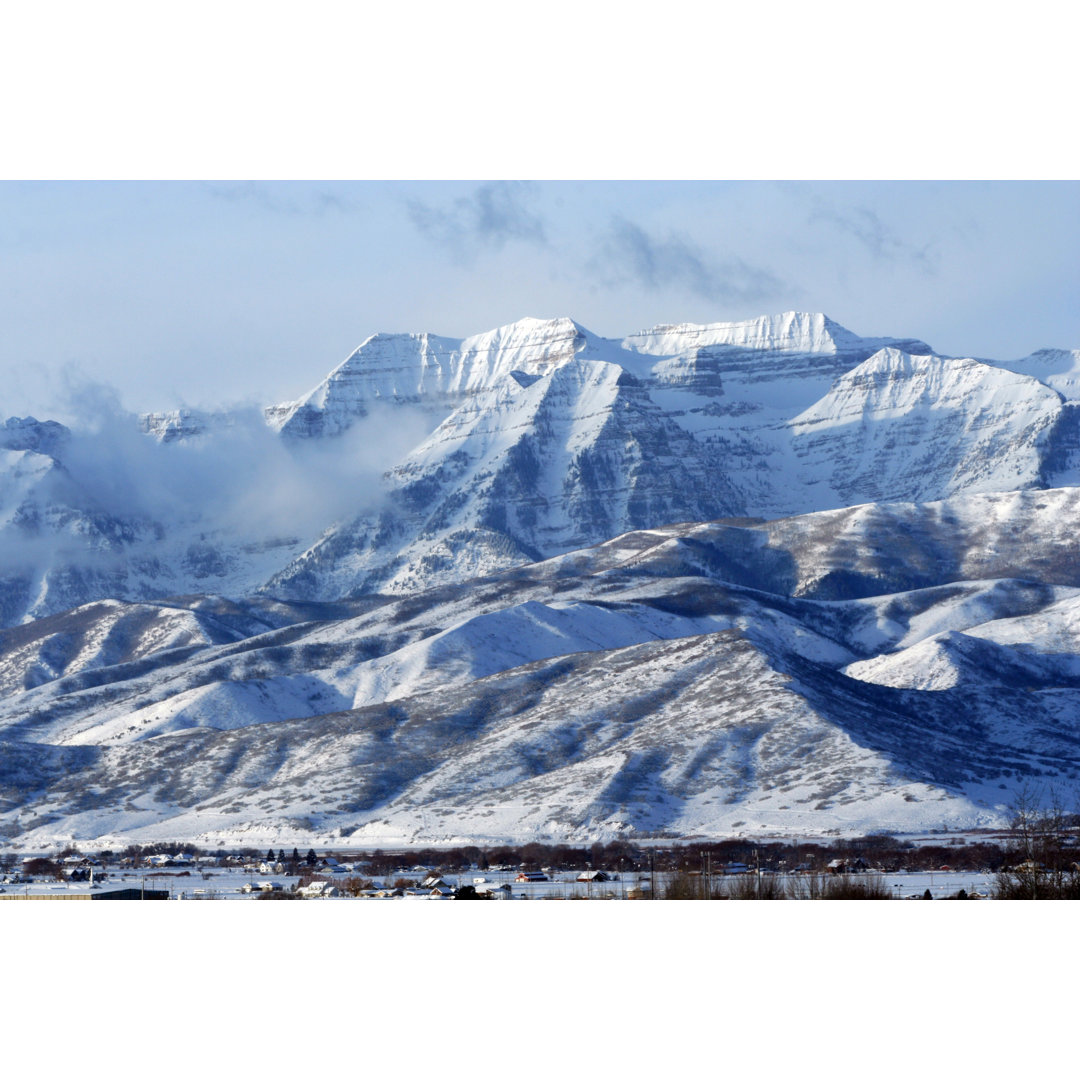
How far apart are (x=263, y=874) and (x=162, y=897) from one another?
42.4 m

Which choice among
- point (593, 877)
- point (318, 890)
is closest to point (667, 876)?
point (593, 877)

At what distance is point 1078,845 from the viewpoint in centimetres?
18000

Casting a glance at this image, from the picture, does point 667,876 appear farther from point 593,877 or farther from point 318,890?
point 318,890

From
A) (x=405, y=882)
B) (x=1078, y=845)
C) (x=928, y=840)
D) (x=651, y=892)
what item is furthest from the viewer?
(x=928, y=840)

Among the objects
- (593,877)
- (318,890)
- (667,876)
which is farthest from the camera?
(593,877)

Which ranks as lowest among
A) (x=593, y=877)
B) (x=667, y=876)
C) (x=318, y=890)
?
(x=593, y=877)

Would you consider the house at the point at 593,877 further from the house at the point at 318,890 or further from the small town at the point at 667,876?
the house at the point at 318,890

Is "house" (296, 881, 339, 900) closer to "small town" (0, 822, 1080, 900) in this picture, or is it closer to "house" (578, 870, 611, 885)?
"small town" (0, 822, 1080, 900)

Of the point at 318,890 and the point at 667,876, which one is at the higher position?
the point at 667,876

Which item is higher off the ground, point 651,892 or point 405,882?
point 651,892

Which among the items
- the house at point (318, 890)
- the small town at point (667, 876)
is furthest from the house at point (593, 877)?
the house at point (318, 890)
